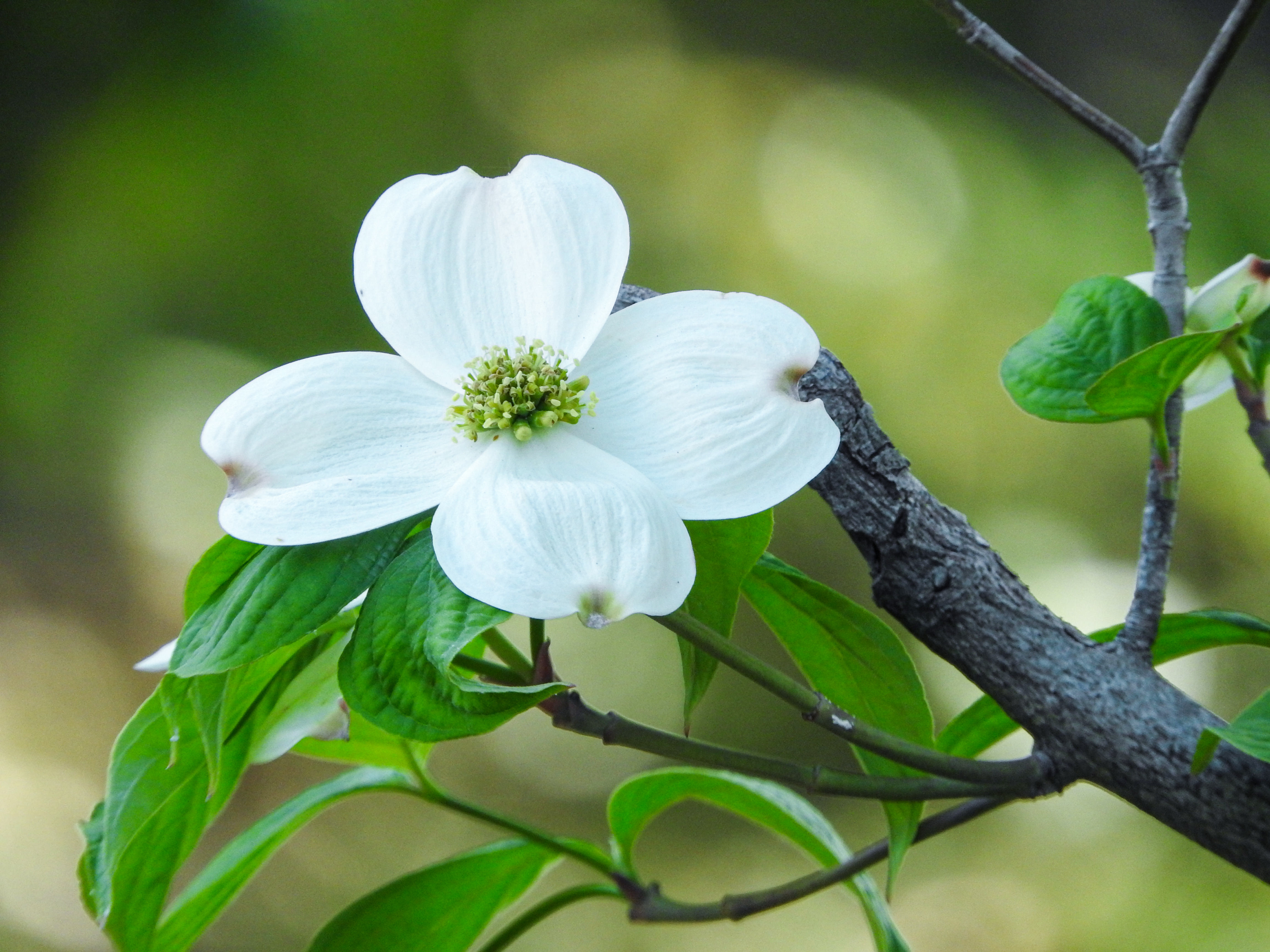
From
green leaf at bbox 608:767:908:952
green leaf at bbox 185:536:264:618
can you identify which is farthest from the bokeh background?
green leaf at bbox 185:536:264:618

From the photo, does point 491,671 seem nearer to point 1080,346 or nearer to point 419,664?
point 419,664

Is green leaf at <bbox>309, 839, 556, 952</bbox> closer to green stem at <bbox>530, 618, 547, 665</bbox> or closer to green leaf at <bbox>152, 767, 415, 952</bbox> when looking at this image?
green leaf at <bbox>152, 767, 415, 952</bbox>

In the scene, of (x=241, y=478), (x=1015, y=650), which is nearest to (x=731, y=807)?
(x=1015, y=650)

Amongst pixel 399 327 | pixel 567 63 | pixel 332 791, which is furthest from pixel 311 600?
pixel 567 63

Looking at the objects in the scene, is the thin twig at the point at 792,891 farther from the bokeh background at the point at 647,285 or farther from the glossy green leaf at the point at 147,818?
the bokeh background at the point at 647,285

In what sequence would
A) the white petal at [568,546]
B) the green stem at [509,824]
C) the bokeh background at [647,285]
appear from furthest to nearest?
1. the bokeh background at [647,285]
2. the green stem at [509,824]
3. the white petal at [568,546]

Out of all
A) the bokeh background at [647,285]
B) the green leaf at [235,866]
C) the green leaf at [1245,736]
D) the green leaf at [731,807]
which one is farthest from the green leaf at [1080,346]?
the bokeh background at [647,285]

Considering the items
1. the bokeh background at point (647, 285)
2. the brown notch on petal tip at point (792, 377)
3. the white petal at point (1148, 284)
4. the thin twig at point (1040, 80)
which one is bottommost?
the bokeh background at point (647, 285)
